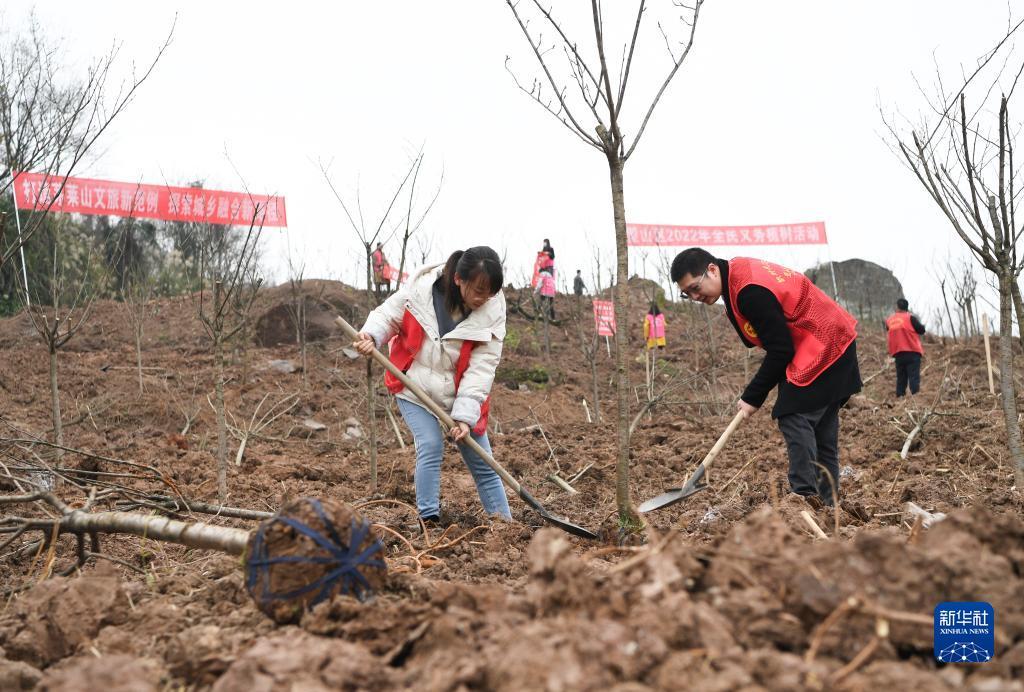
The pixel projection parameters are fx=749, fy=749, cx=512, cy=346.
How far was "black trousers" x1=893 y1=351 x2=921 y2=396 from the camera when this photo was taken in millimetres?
10531

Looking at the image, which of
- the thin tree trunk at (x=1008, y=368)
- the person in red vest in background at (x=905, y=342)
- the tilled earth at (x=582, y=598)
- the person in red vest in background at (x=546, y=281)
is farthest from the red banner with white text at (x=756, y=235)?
the thin tree trunk at (x=1008, y=368)

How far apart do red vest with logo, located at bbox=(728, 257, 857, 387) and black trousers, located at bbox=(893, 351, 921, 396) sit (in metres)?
8.09

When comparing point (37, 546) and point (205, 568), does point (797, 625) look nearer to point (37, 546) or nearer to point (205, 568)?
point (205, 568)

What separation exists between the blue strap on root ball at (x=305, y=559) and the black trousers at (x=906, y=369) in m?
10.4

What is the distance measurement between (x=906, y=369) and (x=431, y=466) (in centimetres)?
937

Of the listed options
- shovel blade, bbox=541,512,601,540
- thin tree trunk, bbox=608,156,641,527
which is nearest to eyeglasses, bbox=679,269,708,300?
thin tree trunk, bbox=608,156,641,527

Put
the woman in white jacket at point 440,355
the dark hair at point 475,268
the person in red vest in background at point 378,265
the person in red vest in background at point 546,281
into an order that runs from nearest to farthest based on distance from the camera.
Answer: the dark hair at point 475,268, the woman in white jacket at point 440,355, the person in red vest in background at point 378,265, the person in red vest in background at point 546,281

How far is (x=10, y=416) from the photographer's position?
9383 mm

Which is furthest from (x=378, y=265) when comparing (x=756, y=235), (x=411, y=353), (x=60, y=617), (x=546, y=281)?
(x=756, y=235)

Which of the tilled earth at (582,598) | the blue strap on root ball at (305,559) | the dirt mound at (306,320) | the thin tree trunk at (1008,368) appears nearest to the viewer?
the tilled earth at (582,598)

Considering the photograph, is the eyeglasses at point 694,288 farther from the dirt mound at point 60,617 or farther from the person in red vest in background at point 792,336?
the dirt mound at point 60,617

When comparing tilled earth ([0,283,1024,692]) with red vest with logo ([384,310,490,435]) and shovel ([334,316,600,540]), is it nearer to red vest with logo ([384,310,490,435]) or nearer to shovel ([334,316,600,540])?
shovel ([334,316,600,540])

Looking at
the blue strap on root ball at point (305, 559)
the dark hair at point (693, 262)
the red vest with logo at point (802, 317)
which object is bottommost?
the blue strap on root ball at point (305, 559)

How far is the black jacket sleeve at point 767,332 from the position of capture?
3371 millimetres
